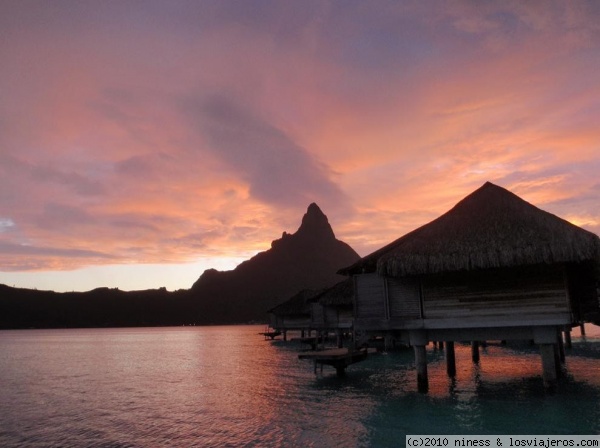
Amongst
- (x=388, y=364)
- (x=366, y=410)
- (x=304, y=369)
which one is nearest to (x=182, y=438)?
(x=366, y=410)

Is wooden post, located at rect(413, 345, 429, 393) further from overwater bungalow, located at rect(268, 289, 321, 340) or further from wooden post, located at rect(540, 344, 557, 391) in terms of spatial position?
overwater bungalow, located at rect(268, 289, 321, 340)

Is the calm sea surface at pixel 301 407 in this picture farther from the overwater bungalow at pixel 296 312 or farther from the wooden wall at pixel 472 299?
the overwater bungalow at pixel 296 312

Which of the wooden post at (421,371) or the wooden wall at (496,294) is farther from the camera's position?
the wooden post at (421,371)

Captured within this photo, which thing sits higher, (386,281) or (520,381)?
(386,281)

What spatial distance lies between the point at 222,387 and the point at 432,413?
13973 millimetres

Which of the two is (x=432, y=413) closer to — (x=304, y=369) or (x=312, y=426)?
(x=312, y=426)

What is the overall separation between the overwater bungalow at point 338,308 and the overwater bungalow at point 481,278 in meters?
21.6

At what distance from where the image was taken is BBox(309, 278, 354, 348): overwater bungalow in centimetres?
4041

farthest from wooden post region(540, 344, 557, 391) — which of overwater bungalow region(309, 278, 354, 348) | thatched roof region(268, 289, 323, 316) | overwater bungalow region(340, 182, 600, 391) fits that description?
thatched roof region(268, 289, 323, 316)

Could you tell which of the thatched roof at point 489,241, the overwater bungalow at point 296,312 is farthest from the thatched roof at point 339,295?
the thatched roof at point 489,241

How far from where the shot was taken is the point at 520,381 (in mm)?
21781

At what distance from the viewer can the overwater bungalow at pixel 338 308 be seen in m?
40.4

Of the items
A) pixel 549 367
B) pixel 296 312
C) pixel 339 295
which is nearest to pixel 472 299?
pixel 549 367

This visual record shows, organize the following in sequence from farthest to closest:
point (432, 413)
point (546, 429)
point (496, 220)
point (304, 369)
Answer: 1. point (304, 369)
2. point (496, 220)
3. point (432, 413)
4. point (546, 429)
